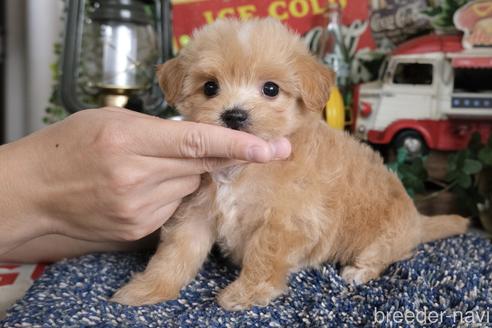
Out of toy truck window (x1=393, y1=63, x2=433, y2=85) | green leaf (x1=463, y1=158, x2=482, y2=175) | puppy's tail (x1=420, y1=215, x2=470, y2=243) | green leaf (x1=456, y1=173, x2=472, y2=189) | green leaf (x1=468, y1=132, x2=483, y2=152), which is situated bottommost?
puppy's tail (x1=420, y1=215, x2=470, y2=243)

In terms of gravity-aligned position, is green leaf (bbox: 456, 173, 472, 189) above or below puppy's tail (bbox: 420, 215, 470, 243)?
above

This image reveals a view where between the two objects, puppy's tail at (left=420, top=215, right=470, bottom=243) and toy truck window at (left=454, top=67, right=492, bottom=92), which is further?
toy truck window at (left=454, top=67, right=492, bottom=92)

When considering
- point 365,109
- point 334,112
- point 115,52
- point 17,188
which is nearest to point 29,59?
point 115,52

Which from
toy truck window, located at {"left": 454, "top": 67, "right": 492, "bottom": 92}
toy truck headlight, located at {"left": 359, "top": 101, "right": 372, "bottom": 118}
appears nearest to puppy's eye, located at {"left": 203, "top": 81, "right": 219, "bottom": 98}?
toy truck headlight, located at {"left": 359, "top": 101, "right": 372, "bottom": 118}

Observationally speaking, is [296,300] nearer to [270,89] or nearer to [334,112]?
[270,89]

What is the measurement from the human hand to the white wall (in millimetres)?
2757

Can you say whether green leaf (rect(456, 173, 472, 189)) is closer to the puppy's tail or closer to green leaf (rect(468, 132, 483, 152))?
green leaf (rect(468, 132, 483, 152))

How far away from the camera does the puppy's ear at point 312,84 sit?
164 cm

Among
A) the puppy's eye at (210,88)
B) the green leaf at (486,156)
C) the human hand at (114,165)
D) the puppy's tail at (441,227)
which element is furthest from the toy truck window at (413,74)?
the human hand at (114,165)

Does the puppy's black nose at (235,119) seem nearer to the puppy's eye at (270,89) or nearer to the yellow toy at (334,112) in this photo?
the puppy's eye at (270,89)

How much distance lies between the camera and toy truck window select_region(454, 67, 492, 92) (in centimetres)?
271

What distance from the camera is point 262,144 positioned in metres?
1.35

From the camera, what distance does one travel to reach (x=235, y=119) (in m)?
1.53

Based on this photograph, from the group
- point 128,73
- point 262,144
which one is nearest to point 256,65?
point 262,144
